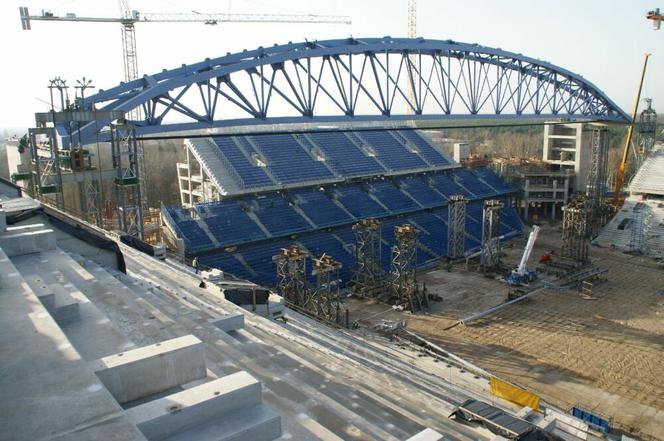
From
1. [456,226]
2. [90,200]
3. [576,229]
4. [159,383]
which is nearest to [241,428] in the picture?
[159,383]

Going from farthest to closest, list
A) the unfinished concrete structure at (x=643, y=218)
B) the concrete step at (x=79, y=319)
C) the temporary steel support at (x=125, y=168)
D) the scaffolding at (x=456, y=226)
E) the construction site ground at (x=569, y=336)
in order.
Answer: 1. the unfinished concrete structure at (x=643, y=218)
2. the scaffolding at (x=456, y=226)
3. the temporary steel support at (x=125, y=168)
4. the construction site ground at (x=569, y=336)
5. the concrete step at (x=79, y=319)

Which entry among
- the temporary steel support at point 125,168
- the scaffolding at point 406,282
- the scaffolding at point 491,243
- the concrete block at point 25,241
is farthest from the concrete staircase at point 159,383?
the scaffolding at point 491,243

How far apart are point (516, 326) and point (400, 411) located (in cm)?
1742

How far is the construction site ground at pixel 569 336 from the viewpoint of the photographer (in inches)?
666

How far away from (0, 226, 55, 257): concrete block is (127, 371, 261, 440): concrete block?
5366 mm

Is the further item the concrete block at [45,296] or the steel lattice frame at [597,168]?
the steel lattice frame at [597,168]

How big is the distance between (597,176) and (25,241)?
44017 mm

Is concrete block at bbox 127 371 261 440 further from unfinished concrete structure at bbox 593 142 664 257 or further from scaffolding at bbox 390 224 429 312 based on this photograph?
unfinished concrete structure at bbox 593 142 664 257

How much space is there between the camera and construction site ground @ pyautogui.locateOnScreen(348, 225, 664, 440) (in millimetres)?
16922

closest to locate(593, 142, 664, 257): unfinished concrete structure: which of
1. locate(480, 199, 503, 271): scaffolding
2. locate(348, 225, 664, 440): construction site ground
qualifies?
locate(348, 225, 664, 440): construction site ground

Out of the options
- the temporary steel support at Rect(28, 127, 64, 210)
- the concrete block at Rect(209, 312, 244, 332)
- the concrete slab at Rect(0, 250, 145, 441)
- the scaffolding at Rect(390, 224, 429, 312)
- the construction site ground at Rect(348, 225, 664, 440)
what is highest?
the temporary steel support at Rect(28, 127, 64, 210)

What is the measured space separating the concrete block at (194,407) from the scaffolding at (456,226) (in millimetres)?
29069

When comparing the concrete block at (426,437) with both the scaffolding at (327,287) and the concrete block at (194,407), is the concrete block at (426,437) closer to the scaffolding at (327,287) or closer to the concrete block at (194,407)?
the concrete block at (194,407)

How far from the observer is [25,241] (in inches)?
314
